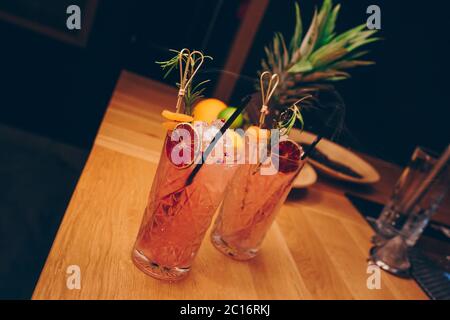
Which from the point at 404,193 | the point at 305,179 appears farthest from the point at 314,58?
the point at 404,193

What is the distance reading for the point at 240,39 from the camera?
277cm

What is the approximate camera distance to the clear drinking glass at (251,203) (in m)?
0.77

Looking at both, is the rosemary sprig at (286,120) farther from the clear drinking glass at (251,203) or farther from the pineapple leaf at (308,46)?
the pineapple leaf at (308,46)

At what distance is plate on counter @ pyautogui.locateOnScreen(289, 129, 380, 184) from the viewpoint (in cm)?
149

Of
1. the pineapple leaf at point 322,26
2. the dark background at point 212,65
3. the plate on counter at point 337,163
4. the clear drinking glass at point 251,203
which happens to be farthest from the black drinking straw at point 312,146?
the dark background at point 212,65

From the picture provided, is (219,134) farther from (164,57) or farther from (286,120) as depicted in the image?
(164,57)

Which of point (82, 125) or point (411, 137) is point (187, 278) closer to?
point (82, 125)

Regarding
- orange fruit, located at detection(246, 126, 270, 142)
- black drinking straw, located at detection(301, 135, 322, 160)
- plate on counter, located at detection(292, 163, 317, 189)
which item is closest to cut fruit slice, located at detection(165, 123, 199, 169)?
orange fruit, located at detection(246, 126, 270, 142)

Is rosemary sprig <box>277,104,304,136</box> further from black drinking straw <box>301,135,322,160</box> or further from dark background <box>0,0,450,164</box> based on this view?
dark background <box>0,0,450,164</box>

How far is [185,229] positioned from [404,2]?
2677 millimetres

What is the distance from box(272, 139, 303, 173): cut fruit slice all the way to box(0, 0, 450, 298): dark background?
6.37 ft

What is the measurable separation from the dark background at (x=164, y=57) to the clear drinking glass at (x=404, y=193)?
1401mm
